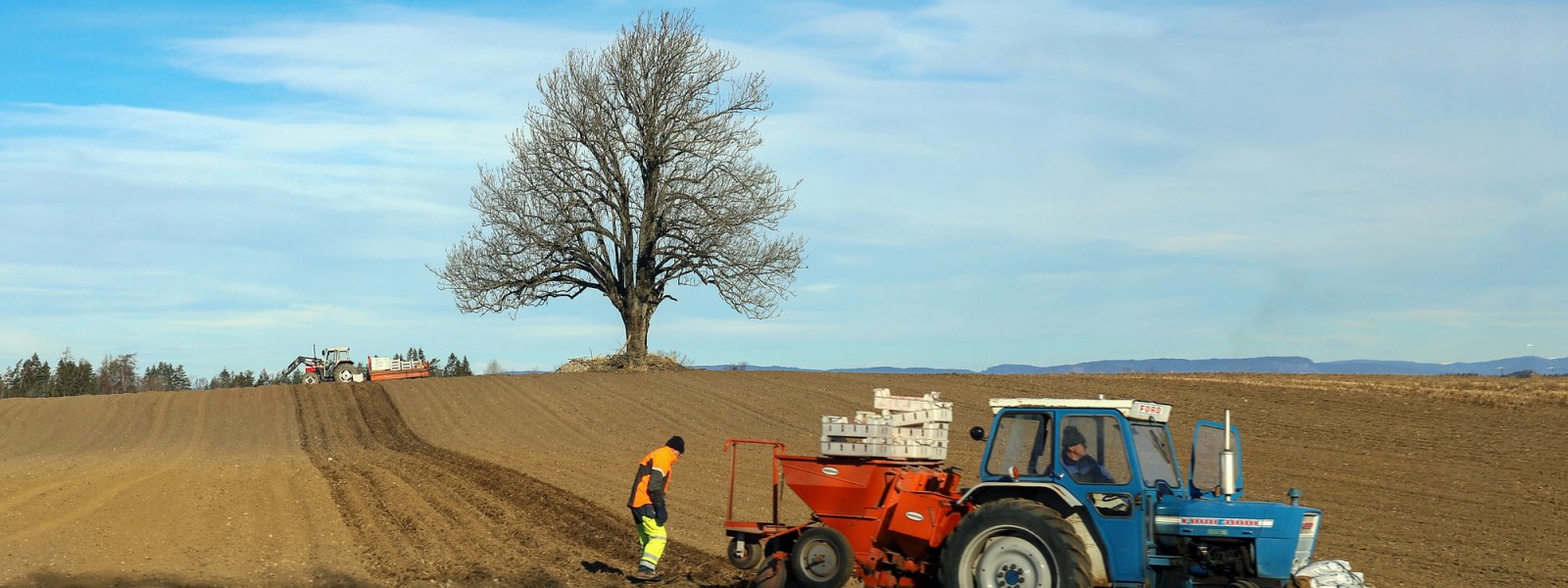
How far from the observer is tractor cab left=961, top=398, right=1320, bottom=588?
10219 mm

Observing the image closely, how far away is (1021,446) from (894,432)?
123 centimetres

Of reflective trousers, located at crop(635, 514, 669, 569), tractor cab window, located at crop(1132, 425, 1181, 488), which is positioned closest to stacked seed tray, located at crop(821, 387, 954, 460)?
tractor cab window, located at crop(1132, 425, 1181, 488)

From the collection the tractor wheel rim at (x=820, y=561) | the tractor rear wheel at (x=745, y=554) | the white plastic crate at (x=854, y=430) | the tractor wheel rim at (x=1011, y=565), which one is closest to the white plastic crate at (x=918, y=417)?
the white plastic crate at (x=854, y=430)

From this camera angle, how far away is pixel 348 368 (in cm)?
5041

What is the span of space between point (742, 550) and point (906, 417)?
196 cm

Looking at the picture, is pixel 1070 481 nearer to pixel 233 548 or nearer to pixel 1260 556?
pixel 1260 556

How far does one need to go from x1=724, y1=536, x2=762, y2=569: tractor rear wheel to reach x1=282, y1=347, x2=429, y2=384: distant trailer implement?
39672 mm

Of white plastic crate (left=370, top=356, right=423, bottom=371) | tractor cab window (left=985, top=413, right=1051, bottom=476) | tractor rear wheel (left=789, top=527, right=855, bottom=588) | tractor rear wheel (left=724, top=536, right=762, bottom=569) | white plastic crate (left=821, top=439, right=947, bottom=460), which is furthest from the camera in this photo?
white plastic crate (left=370, top=356, right=423, bottom=371)

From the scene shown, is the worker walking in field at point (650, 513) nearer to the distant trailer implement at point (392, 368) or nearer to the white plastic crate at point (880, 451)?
the white plastic crate at point (880, 451)

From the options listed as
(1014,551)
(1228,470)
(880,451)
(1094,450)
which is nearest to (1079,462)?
(1094,450)

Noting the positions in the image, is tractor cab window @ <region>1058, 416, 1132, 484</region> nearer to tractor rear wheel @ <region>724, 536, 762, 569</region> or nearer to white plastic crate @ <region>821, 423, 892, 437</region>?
white plastic crate @ <region>821, 423, 892, 437</region>

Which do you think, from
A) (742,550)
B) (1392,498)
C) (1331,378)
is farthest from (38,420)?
(1331,378)

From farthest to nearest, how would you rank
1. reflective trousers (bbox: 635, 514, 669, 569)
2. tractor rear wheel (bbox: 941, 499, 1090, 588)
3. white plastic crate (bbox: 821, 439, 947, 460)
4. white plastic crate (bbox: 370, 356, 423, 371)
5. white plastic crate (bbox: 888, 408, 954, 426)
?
white plastic crate (bbox: 370, 356, 423, 371) < reflective trousers (bbox: 635, 514, 669, 569) < white plastic crate (bbox: 888, 408, 954, 426) < white plastic crate (bbox: 821, 439, 947, 460) < tractor rear wheel (bbox: 941, 499, 1090, 588)

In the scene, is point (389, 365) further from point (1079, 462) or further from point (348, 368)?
point (1079, 462)
